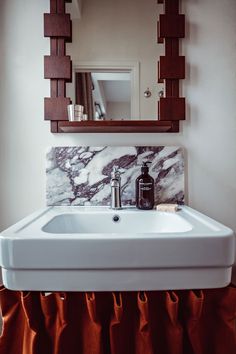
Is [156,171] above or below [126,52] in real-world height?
below

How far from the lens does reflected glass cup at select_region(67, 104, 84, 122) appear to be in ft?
3.63

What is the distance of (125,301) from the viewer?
71 cm

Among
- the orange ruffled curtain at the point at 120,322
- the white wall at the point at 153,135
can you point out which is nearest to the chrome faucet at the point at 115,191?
the white wall at the point at 153,135

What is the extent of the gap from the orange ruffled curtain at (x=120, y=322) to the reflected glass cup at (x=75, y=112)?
68cm

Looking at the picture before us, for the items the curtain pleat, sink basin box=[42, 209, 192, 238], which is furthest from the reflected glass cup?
the curtain pleat

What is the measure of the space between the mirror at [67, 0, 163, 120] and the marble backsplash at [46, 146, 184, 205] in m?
0.15

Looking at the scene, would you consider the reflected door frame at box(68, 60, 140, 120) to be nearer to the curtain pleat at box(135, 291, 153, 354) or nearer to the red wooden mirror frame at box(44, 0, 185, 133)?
the red wooden mirror frame at box(44, 0, 185, 133)

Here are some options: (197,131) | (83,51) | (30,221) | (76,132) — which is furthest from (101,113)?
(30,221)

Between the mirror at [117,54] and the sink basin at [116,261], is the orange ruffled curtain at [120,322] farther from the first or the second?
the mirror at [117,54]

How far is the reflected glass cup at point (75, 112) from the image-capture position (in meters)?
1.11

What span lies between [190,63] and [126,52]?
0.94ft

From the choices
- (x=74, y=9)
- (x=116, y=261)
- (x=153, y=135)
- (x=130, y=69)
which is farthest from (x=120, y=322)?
(x=74, y=9)

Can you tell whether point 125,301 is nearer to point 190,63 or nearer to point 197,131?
point 197,131

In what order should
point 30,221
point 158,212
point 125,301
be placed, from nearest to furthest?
1. point 125,301
2. point 30,221
3. point 158,212
